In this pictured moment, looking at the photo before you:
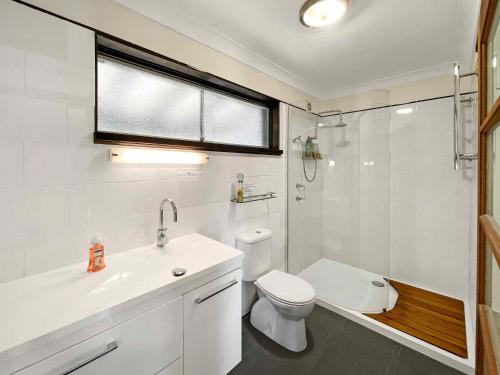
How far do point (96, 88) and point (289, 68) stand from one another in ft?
5.95

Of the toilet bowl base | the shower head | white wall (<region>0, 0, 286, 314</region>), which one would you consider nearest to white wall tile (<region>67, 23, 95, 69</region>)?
white wall (<region>0, 0, 286, 314</region>)

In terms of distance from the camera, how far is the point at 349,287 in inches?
94.8

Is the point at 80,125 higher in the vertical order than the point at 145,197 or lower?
higher

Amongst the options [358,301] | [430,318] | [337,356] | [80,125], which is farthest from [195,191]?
[430,318]

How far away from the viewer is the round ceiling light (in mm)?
1341

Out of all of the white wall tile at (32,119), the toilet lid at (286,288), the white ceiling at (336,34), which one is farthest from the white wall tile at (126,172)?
the toilet lid at (286,288)

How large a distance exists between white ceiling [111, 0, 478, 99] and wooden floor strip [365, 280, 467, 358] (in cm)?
223

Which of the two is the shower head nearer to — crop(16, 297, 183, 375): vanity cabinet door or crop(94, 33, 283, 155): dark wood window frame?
crop(94, 33, 283, 155): dark wood window frame

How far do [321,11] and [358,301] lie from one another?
2.45 metres

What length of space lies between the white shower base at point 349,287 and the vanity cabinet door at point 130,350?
1676 millimetres

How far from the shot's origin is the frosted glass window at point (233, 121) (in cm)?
186

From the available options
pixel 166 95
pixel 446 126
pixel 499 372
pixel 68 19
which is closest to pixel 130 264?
pixel 166 95

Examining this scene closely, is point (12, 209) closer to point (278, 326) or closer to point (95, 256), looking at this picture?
point (95, 256)

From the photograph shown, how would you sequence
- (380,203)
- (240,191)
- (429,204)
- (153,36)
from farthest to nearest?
1. (380,203)
2. (429,204)
3. (240,191)
4. (153,36)
